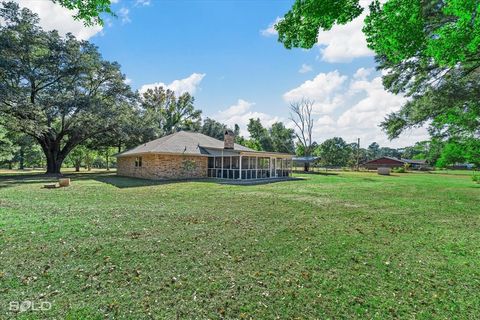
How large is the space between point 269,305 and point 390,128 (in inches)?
686

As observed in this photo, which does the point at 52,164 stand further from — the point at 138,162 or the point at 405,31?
the point at 405,31

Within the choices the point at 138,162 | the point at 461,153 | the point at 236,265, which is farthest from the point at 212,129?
the point at 236,265

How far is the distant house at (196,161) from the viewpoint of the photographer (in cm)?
1889

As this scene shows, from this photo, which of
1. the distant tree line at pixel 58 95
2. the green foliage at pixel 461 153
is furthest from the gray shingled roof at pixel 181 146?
the green foliage at pixel 461 153

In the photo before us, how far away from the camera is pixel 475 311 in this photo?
9.54ft

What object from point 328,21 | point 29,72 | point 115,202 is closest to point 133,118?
point 29,72

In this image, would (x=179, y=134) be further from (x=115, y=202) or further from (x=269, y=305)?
(x=269, y=305)

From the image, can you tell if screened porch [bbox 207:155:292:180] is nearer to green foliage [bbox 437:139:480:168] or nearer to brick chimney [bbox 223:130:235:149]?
brick chimney [bbox 223:130:235:149]

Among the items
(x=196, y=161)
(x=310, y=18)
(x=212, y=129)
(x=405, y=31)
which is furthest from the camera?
(x=212, y=129)
